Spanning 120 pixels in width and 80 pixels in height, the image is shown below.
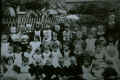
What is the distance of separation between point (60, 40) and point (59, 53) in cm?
16

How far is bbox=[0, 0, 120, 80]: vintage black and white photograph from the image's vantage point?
2184mm

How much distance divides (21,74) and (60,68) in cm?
49

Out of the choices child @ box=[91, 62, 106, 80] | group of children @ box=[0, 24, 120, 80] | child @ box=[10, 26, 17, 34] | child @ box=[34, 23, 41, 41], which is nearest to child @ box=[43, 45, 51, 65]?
group of children @ box=[0, 24, 120, 80]

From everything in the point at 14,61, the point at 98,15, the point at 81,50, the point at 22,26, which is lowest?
the point at 14,61

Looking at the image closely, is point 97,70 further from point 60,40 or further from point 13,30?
point 13,30

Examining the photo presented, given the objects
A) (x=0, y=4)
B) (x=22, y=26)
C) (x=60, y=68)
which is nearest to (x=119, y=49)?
(x=60, y=68)

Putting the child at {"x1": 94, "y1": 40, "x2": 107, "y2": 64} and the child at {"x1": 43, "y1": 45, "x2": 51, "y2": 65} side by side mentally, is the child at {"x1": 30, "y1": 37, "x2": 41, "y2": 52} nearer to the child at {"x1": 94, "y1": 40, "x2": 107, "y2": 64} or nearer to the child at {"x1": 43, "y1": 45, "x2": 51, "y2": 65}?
the child at {"x1": 43, "y1": 45, "x2": 51, "y2": 65}

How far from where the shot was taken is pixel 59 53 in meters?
2.26

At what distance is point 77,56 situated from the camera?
7.32ft

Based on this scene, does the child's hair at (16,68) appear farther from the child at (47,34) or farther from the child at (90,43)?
the child at (90,43)

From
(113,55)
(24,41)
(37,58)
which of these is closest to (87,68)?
(113,55)

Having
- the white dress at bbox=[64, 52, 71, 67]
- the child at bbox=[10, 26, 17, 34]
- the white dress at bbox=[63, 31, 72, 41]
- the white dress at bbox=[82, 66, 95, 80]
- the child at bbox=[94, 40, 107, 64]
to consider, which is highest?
the child at bbox=[10, 26, 17, 34]

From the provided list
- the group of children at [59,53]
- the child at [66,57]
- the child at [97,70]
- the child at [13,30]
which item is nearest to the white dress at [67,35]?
the group of children at [59,53]

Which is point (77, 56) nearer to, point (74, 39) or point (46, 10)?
point (74, 39)
